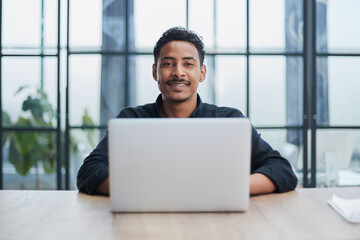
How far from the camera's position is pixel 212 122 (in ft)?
3.95

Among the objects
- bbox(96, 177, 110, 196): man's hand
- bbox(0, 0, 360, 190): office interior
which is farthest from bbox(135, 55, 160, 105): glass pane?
bbox(96, 177, 110, 196): man's hand

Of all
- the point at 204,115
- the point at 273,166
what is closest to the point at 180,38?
the point at 204,115

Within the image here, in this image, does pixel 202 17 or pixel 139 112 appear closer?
pixel 139 112

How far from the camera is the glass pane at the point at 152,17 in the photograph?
3736mm

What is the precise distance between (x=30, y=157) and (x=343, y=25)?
3.03 metres

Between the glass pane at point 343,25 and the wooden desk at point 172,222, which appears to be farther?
the glass pane at point 343,25

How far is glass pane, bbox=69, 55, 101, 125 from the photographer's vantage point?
12.2ft

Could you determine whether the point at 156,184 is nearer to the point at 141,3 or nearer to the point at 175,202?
the point at 175,202

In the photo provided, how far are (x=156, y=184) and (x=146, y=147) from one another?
0.11 m

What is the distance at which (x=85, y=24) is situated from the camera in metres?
3.72

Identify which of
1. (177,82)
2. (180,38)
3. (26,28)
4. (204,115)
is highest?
(26,28)

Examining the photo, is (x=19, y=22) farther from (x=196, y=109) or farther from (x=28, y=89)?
(x=196, y=109)

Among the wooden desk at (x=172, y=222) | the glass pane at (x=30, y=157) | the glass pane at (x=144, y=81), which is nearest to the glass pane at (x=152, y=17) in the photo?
the glass pane at (x=144, y=81)

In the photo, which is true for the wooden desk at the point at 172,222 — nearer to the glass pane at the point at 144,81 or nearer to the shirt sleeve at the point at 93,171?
the shirt sleeve at the point at 93,171
